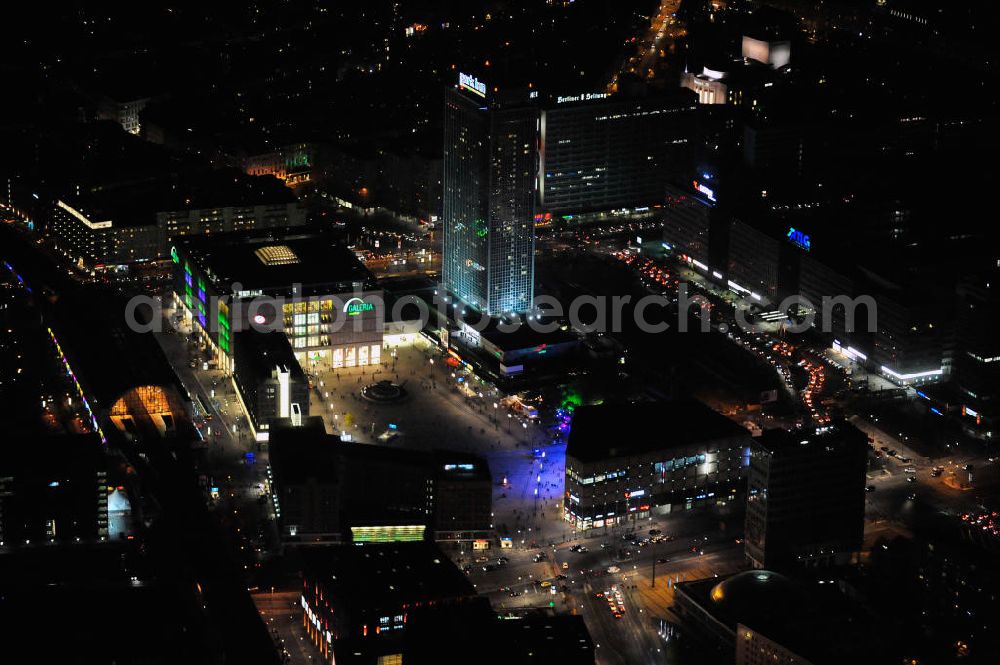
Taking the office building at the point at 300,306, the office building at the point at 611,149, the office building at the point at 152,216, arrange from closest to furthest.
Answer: the office building at the point at 300,306 → the office building at the point at 152,216 → the office building at the point at 611,149

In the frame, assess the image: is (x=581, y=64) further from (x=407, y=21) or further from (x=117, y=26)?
(x=117, y=26)

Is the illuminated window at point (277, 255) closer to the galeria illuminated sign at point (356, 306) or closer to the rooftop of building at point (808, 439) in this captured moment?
the galeria illuminated sign at point (356, 306)

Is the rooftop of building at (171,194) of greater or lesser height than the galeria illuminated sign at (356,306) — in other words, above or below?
above

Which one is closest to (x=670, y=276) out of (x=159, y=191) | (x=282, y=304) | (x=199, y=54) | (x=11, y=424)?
(x=282, y=304)

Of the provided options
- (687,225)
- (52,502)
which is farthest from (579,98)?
(52,502)

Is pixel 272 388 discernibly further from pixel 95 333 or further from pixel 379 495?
pixel 95 333

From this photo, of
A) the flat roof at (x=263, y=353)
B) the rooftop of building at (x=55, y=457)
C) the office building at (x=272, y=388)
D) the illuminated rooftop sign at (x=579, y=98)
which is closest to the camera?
the rooftop of building at (x=55, y=457)

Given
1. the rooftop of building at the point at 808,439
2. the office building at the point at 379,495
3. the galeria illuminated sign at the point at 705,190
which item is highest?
the galeria illuminated sign at the point at 705,190

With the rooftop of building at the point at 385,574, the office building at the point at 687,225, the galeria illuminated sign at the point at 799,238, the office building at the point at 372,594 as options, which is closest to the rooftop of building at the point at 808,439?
the rooftop of building at the point at 385,574
